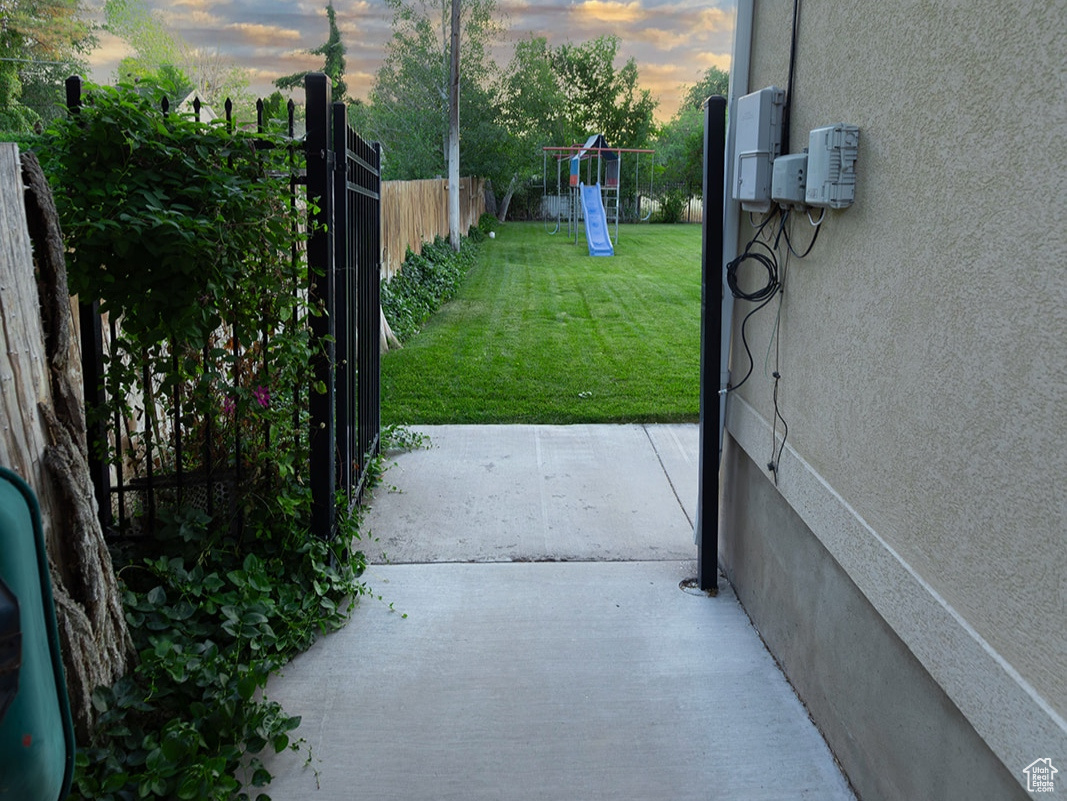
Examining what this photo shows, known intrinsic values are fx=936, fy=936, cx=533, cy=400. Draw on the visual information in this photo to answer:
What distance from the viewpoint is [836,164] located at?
2.76m

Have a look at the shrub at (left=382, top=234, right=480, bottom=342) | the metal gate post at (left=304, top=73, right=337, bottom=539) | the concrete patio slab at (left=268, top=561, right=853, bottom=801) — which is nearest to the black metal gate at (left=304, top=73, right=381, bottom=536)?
the metal gate post at (left=304, top=73, right=337, bottom=539)

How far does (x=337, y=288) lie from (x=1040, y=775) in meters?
3.39

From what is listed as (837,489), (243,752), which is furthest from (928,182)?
(243,752)

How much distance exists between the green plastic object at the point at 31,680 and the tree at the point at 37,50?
32.0 m

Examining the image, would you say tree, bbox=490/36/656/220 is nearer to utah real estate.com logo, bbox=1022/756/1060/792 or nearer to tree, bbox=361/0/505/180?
tree, bbox=361/0/505/180

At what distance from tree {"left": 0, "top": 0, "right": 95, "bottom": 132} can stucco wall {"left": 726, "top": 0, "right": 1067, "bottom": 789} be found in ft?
105

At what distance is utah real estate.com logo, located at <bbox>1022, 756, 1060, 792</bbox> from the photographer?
5.53 feet

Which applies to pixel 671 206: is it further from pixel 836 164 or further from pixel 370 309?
pixel 836 164

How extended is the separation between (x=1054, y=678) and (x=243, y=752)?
2304 mm

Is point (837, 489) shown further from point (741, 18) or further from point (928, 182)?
point (741, 18)

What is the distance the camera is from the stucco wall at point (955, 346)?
1778 mm

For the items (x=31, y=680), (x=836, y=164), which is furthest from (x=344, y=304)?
(x=31, y=680)

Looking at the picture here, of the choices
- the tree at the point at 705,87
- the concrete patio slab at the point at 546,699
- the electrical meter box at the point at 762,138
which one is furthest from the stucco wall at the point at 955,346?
the tree at the point at 705,87

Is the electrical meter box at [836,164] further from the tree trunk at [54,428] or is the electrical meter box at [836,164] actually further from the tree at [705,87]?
the tree at [705,87]
